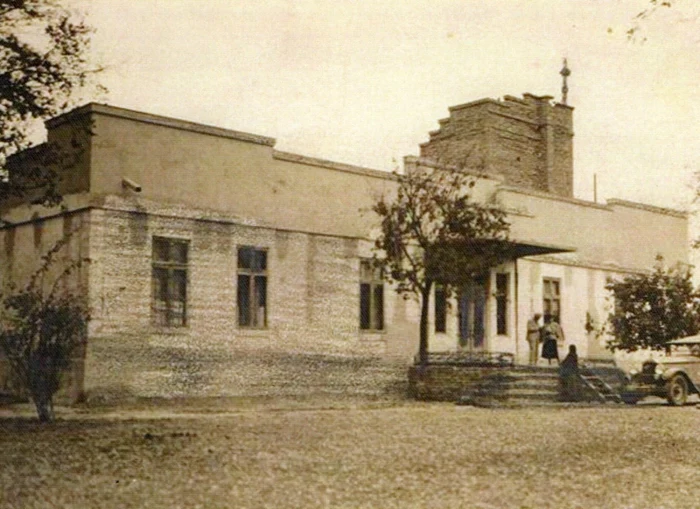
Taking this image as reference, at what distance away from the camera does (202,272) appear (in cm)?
2138

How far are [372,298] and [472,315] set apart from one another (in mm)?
3726

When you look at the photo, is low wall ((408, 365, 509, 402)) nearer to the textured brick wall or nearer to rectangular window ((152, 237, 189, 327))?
the textured brick wall

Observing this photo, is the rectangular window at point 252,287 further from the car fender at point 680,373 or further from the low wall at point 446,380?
the car fender at point 680,373

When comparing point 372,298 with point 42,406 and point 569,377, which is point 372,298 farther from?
point 42,406

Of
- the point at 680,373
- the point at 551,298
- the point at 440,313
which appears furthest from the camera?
the point at 551,298

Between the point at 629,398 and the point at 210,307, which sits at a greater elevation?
the point at 210,307

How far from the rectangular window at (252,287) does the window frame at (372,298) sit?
2.99 metres

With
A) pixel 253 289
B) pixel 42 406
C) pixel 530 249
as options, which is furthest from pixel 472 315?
pixel 42 406

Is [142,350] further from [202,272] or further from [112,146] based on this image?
[112,146]

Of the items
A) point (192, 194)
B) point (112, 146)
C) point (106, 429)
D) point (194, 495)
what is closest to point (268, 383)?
point (192, 194)

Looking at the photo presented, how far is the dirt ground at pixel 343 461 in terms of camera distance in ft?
28.3

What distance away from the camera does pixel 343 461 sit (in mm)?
10875

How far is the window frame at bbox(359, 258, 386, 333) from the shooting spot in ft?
81.0

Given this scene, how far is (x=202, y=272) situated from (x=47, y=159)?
7.63 m
